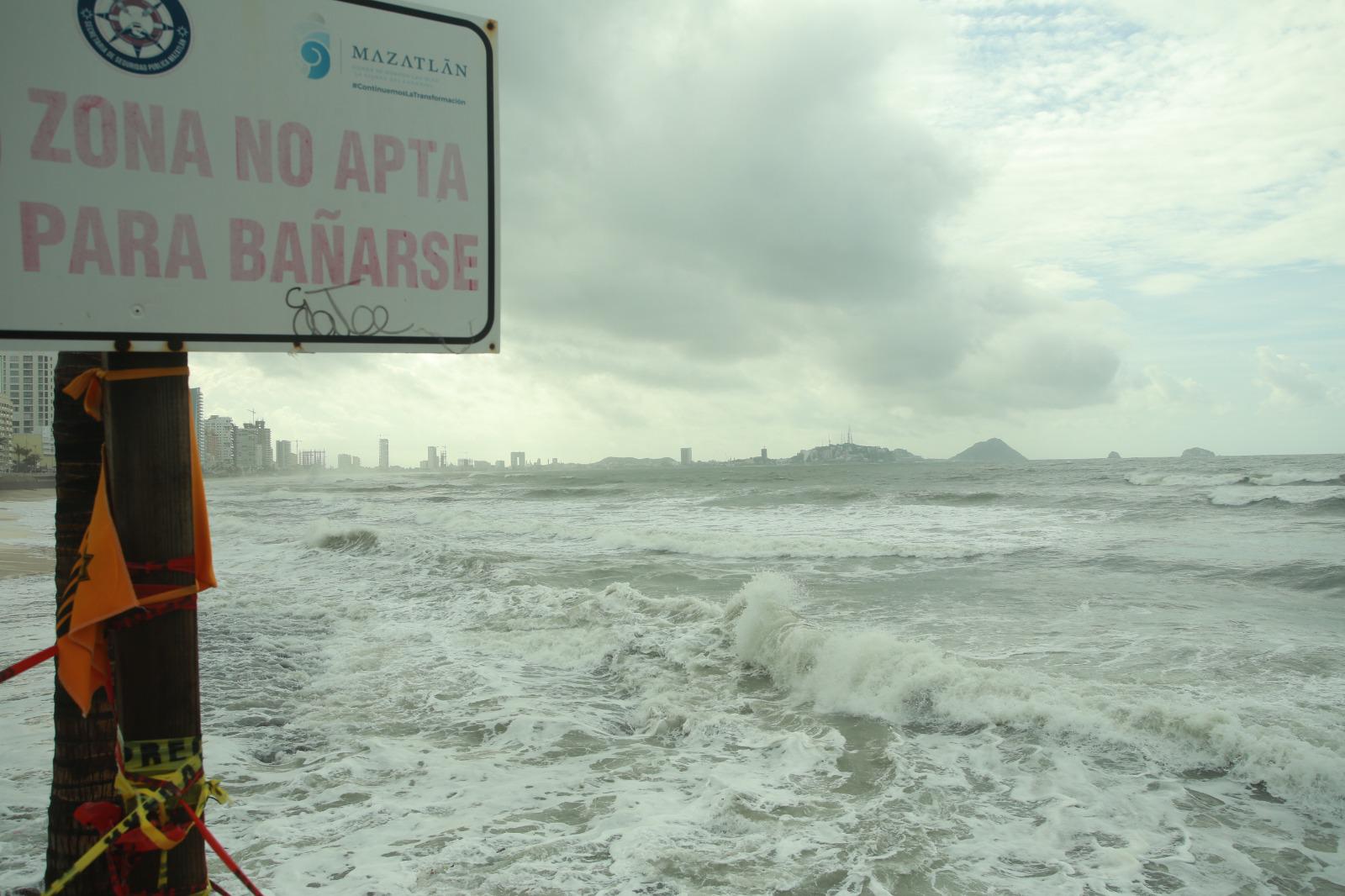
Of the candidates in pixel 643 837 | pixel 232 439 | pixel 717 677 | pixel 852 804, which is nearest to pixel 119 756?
pixel 643 837

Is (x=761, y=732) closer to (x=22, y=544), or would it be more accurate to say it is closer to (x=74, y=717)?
(x=74, y=717)

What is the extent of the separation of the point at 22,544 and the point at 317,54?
25.5m

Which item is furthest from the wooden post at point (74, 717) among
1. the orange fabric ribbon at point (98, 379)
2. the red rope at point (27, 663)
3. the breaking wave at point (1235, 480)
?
the breaking wave at point (1235, 480)

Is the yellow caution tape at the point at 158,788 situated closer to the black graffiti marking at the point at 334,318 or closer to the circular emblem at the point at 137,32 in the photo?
the black graffiti marking at the point at 334,318

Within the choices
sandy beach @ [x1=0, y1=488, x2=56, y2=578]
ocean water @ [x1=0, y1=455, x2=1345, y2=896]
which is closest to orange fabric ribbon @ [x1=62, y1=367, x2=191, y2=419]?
ocean water @ [x1=0, y1=455, x2=1345, y2=896]

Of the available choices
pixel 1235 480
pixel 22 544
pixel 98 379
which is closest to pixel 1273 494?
pixel 1235 480

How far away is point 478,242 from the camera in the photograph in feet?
5.22

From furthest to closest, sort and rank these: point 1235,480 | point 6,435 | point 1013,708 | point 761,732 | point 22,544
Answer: point 6,435 → point 1235,480 → point 22,544 → point 1013,708 → point 761,732

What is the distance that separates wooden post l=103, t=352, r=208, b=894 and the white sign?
15 centimetres

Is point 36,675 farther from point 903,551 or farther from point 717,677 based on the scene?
point 903,551

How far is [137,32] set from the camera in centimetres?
135

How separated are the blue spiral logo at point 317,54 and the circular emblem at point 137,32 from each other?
0.19 meters

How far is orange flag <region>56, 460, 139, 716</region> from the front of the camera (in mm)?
1436

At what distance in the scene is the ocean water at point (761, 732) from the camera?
14.6ft
